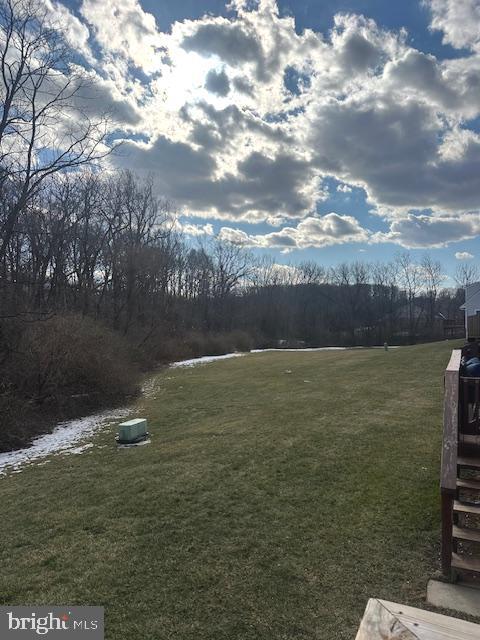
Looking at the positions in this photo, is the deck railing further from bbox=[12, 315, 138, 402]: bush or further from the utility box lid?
bbox=[12, 315, 138, 402]: bush

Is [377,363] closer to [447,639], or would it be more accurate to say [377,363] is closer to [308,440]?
[308,440]

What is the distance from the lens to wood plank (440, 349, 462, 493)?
298 cm

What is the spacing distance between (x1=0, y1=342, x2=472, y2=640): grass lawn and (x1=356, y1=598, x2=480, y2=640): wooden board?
1.65 meters

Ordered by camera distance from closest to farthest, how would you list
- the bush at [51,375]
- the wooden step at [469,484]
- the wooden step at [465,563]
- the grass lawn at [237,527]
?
the grass lawn at [237,527] < the wooden step at [465,563] < the wooden step at [469,484] < the bush at [51,375]

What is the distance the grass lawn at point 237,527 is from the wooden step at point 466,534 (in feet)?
1.01

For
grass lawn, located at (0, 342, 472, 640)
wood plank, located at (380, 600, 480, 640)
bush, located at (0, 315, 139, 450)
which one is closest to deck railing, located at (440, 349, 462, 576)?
grass lawn, located at (0, 342, 472, 640)

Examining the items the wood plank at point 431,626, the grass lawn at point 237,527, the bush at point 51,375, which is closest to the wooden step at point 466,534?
the grass lawn at point 237,527

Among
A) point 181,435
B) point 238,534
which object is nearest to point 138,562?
point 238,534

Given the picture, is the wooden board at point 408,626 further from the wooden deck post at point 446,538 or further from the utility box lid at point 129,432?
the utility box lid at point 129,432

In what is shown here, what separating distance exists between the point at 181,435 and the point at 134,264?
68.5 feet

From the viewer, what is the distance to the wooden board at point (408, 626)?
1144mm

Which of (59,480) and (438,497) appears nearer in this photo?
(438,497)

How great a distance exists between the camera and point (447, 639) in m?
1.13

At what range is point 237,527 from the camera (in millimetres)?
3895
